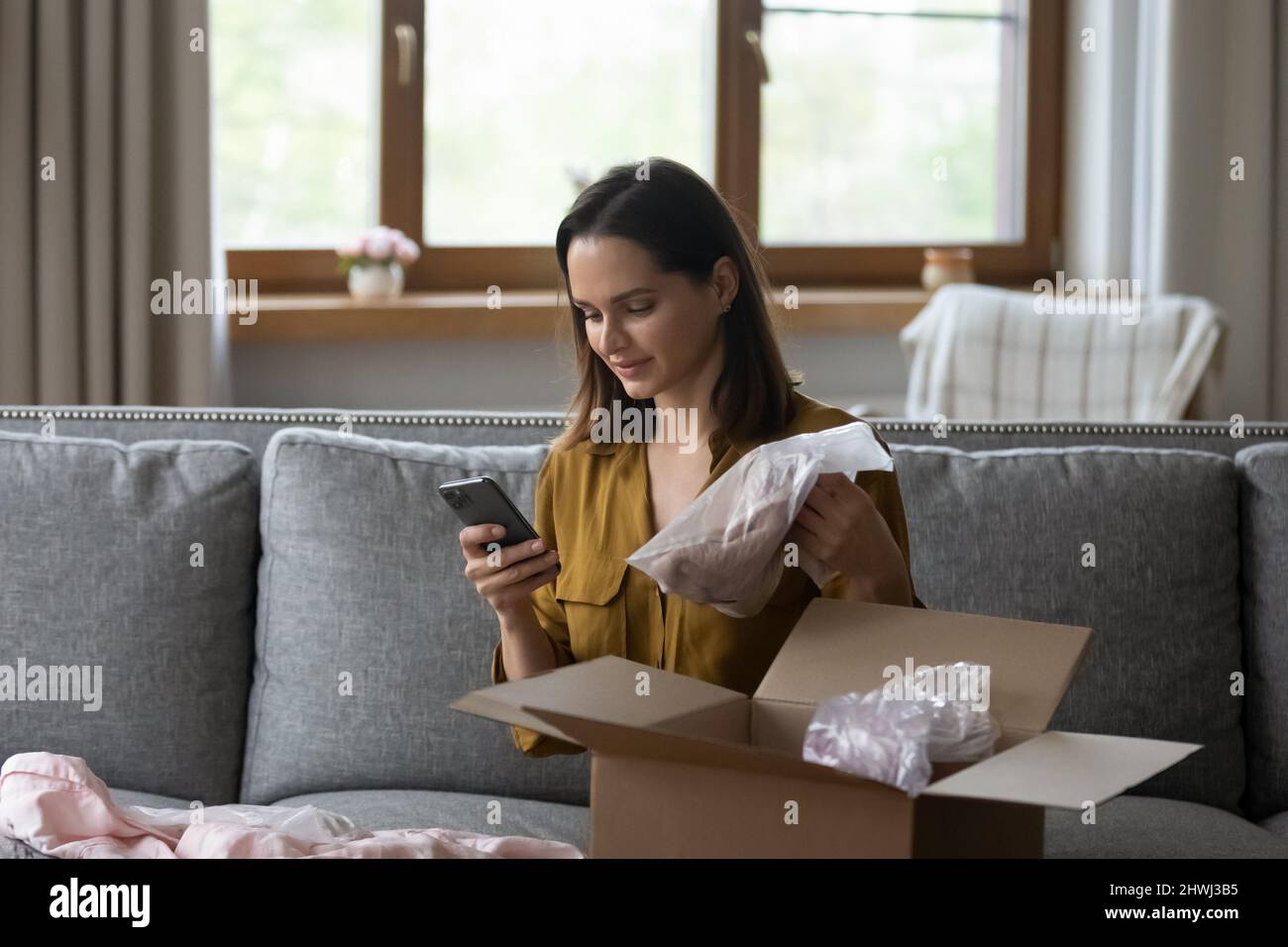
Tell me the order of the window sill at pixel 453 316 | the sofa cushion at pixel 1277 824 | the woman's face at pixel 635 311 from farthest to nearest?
the window sill at pixel 453 316 < the sofa cushion at pixel 1277 824 < the woman's face at pixel 635 311

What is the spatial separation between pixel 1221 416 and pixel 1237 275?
0.52 metres

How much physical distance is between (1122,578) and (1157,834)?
1.05 ft

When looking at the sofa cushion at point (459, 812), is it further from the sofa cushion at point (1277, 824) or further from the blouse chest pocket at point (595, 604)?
the sofa cushion at point (1277, 824)

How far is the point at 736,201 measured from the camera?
3.17 metres

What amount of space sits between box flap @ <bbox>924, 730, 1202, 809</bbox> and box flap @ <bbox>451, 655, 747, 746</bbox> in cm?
22

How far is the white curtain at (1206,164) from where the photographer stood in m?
3.45

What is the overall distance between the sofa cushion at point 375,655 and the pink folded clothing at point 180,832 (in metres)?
0.42

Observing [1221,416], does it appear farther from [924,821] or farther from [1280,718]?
[924,821]

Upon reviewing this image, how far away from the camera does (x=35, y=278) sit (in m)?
2.95

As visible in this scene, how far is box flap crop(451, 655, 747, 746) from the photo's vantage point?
100cm
